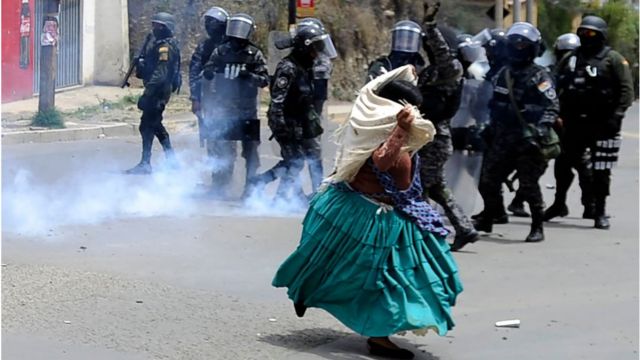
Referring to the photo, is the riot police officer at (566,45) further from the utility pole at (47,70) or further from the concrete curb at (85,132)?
the utility pole at (47,70)

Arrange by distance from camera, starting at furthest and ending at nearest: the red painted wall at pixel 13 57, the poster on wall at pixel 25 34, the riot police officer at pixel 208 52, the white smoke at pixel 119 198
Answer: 1. the poster on wall at pixel 25 34
2. the red painted wall at pixel 13 57
3. the riot police officer at pixel 208 52
4. the white smoke at pixel 119 198

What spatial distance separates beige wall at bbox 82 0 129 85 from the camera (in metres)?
20.8

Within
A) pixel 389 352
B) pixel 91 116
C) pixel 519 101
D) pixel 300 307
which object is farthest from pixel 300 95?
→ pixel 91 116

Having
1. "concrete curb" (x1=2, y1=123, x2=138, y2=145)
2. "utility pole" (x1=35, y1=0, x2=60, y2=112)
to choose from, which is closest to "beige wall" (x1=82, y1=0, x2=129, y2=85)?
"concrete curb" (x1=2, y1=123, x2=138, y2=145)

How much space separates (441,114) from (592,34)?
2.25m

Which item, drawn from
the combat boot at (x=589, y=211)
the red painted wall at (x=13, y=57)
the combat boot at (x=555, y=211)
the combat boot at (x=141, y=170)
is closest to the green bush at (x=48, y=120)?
the red painted wall at (x=13, y=57)

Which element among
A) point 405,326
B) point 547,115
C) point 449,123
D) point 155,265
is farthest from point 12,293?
point 547,115

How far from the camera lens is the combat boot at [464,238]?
8.98 meters

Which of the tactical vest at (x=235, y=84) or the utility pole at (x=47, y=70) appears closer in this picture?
the tactical vest at (x=235, y=84)

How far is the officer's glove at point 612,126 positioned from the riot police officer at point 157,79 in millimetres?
4450

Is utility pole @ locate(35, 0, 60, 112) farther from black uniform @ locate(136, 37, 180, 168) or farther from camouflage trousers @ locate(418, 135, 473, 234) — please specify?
camouflage trousers @ locate(418, 135, 473, 234)

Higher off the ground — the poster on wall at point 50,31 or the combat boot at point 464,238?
the poster on wall at point 50,31

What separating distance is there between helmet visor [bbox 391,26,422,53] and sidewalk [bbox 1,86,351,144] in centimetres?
519

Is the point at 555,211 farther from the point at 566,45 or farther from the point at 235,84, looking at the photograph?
the point at 235,84
